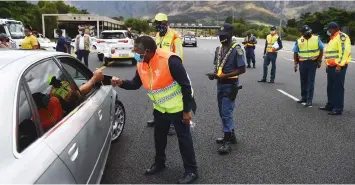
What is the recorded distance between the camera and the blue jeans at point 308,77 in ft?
25.5

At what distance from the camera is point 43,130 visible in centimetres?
251

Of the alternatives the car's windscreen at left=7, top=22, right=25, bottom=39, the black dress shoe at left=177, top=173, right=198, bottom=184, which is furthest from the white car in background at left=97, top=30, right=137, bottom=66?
the black dress shoe at left=177, top=173, right=198, bottom=184

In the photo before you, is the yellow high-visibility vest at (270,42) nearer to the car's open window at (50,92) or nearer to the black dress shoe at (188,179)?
the black dress shoe at (188,179)

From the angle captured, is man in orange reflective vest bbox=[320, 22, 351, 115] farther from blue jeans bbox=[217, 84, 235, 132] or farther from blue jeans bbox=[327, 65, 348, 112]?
blue jeans bbox=[217, 84, 235, 132]

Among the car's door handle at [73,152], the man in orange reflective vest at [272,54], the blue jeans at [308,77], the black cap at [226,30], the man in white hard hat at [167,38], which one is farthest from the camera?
the man in orange reflective vest at [272,54]

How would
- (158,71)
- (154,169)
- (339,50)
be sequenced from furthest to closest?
(339,50)
(154,169)
(158,71)

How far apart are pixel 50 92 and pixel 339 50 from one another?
18.6ft

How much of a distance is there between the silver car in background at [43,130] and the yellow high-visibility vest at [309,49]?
5.41m

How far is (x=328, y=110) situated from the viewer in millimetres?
7391

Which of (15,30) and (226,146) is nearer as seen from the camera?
(226,146)

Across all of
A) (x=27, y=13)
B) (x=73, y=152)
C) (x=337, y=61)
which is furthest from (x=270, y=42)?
(x=27, y=13)

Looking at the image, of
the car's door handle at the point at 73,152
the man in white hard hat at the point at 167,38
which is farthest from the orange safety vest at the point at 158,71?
the man in white hard hat at the point at 167,38

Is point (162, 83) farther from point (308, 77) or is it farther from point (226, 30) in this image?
point (308, 77)

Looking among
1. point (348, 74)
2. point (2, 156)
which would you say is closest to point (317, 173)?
point (2, 156)
